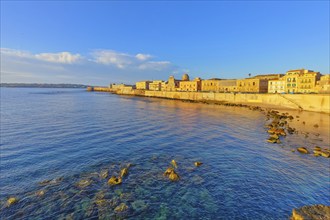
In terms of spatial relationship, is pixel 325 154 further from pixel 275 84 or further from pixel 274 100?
pixel 275 84

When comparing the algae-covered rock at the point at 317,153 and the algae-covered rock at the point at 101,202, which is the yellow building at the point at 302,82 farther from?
the algae-covered rock at the point at 101,202

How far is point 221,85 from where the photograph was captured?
123 m

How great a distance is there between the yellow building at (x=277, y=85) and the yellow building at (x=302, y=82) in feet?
8.51

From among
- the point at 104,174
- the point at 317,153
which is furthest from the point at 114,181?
the point at 317,153

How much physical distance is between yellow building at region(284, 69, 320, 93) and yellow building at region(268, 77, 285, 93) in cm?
259

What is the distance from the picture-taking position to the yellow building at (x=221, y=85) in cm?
11656

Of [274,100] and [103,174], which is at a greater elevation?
[274,100]

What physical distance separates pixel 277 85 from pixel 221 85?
34832mm

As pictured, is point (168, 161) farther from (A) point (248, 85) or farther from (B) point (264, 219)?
(A) point (248, 85)

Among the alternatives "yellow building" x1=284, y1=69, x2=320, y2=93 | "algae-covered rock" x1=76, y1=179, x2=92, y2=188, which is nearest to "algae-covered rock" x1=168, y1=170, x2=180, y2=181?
"algae-covered rock" x1=76, y1=179, x2=92, y2=188

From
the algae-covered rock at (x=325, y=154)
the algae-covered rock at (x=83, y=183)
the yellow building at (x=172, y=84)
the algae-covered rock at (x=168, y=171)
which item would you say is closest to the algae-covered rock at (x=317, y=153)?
the algae-covered rock at (x=325, y=154)

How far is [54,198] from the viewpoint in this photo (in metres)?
12.4

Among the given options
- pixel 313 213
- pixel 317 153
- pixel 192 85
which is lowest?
pixel 317 153

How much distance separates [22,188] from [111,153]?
851 cm
